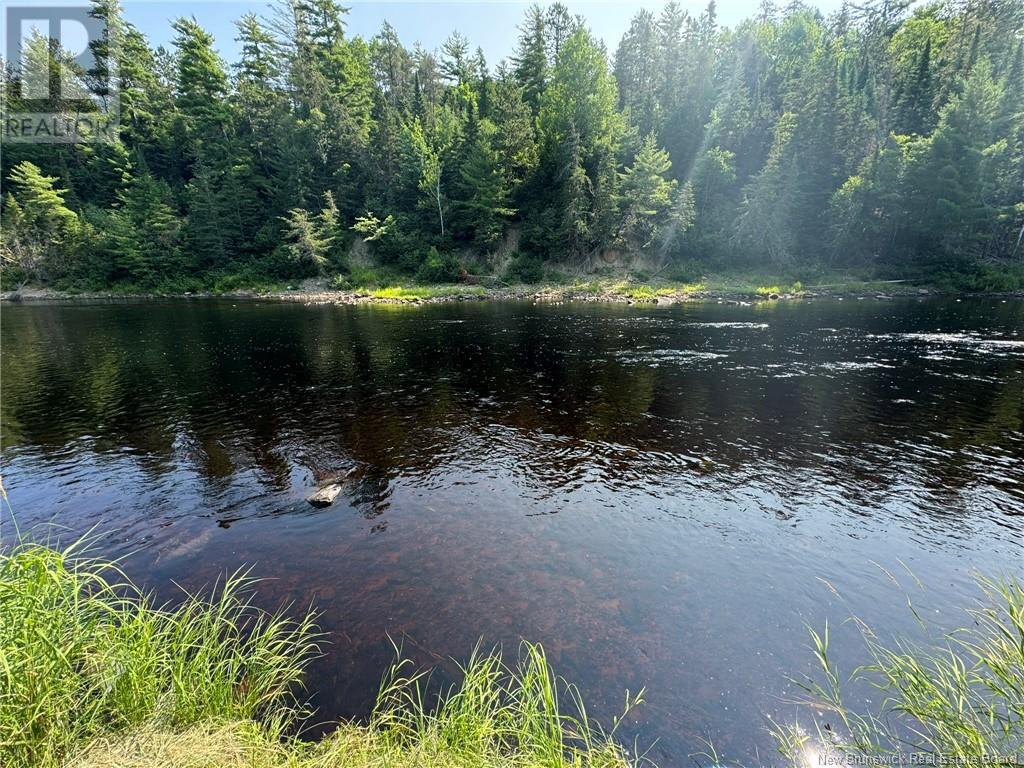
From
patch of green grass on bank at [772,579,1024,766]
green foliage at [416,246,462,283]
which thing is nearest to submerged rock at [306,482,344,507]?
patch of green grass on bank at [772,579,1024,766]

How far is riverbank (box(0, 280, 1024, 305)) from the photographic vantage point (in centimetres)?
5209

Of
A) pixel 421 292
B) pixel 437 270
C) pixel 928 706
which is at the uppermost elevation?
pixel 437 270

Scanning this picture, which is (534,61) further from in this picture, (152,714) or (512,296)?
(152,714)

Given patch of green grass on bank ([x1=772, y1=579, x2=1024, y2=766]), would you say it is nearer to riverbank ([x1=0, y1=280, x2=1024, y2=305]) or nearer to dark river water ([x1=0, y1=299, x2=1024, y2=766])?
dark river water ([x1=0, y1=299, x2=1024, y2=766])

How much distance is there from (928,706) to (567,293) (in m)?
54.2

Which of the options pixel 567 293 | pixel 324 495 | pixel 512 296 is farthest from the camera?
pixel 512 296

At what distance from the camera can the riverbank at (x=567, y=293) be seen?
52094mm

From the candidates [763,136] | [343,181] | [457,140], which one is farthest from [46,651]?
[763,136]

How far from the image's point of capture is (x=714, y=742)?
560 cm

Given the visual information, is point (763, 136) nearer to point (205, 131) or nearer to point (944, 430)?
point (944, 430)

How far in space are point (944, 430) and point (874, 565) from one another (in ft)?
30.9

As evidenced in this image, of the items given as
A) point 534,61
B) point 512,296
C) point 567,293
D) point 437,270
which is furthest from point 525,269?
point 534,61

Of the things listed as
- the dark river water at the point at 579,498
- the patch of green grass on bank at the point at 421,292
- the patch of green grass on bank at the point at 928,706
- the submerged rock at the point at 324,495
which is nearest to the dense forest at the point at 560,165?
the patch of green grass on bank at the point at 421,292

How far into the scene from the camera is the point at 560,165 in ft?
210
